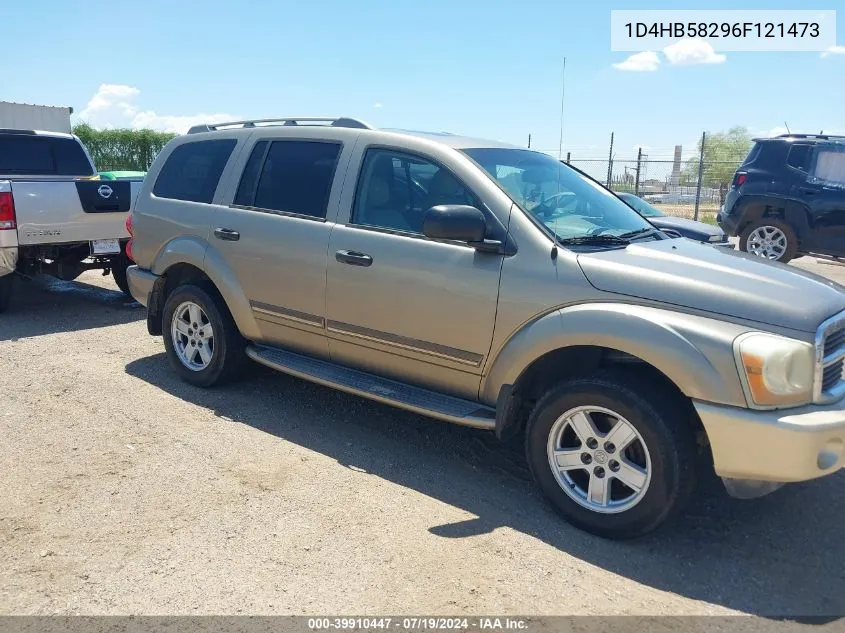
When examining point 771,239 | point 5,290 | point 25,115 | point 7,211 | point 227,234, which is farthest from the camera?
point 25,115

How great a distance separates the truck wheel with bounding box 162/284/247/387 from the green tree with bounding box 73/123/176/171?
25574 millimetres

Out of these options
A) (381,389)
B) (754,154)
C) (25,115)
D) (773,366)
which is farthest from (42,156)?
(25,115)

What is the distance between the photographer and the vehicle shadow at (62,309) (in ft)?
24.6

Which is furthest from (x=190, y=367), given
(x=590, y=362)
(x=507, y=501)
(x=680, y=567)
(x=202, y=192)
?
(x=680, y=567)

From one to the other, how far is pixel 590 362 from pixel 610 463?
52 centimetres

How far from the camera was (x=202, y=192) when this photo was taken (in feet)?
17.7

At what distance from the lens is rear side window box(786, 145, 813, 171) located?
419 inches

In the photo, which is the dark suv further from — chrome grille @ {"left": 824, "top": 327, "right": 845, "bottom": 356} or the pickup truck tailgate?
the pickup truck tailgate

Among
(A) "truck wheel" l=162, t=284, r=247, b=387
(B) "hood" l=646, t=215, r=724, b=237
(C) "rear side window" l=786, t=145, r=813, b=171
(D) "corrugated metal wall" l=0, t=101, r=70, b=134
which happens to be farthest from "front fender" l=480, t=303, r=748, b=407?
(D) "corrugated metal wall" l=0, t=101, r=70, b=134

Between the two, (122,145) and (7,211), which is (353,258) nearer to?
(7,211)

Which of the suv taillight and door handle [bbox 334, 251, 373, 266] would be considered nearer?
door handle [bbox 334, 251, 373, 266]

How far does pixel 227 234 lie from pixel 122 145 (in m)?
27.2

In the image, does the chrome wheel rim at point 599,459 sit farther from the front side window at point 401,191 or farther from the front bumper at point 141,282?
the front bumper at point 141,282

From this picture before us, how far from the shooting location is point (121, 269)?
8828mm
